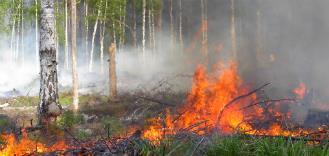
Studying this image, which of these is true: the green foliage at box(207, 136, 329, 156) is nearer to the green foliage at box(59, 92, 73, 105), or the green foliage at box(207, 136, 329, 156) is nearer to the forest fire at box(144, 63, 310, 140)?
the forest fire at box(144, 63, 310, 140)

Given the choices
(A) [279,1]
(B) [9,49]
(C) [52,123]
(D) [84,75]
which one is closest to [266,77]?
(A) [279,1]

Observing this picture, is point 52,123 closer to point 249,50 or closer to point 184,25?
point 249,50

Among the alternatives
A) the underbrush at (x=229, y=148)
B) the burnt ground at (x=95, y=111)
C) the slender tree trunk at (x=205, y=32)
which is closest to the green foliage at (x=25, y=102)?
the burnt ground at (x=95, y=111)

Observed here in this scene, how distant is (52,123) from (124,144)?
281 inches

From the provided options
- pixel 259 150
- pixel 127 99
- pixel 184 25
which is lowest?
pixel 127 99

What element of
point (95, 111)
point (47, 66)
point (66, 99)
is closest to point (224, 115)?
point (47, 66)

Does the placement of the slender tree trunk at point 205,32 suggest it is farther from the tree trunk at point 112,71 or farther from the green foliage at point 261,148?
the green foliage at point 261,148

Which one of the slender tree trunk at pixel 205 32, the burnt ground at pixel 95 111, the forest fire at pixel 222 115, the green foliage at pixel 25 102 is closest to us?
the forest fire at pixel 222 115

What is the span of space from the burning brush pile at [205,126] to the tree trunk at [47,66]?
105cm

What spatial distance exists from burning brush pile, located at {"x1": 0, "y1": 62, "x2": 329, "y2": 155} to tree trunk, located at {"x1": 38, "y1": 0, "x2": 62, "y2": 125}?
1050 mm

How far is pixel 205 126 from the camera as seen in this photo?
6.14 meters

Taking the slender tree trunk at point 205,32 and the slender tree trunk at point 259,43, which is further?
the slender tree trunk at point 205,32

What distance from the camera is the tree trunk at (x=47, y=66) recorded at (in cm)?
1169

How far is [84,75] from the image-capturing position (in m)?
39.3
